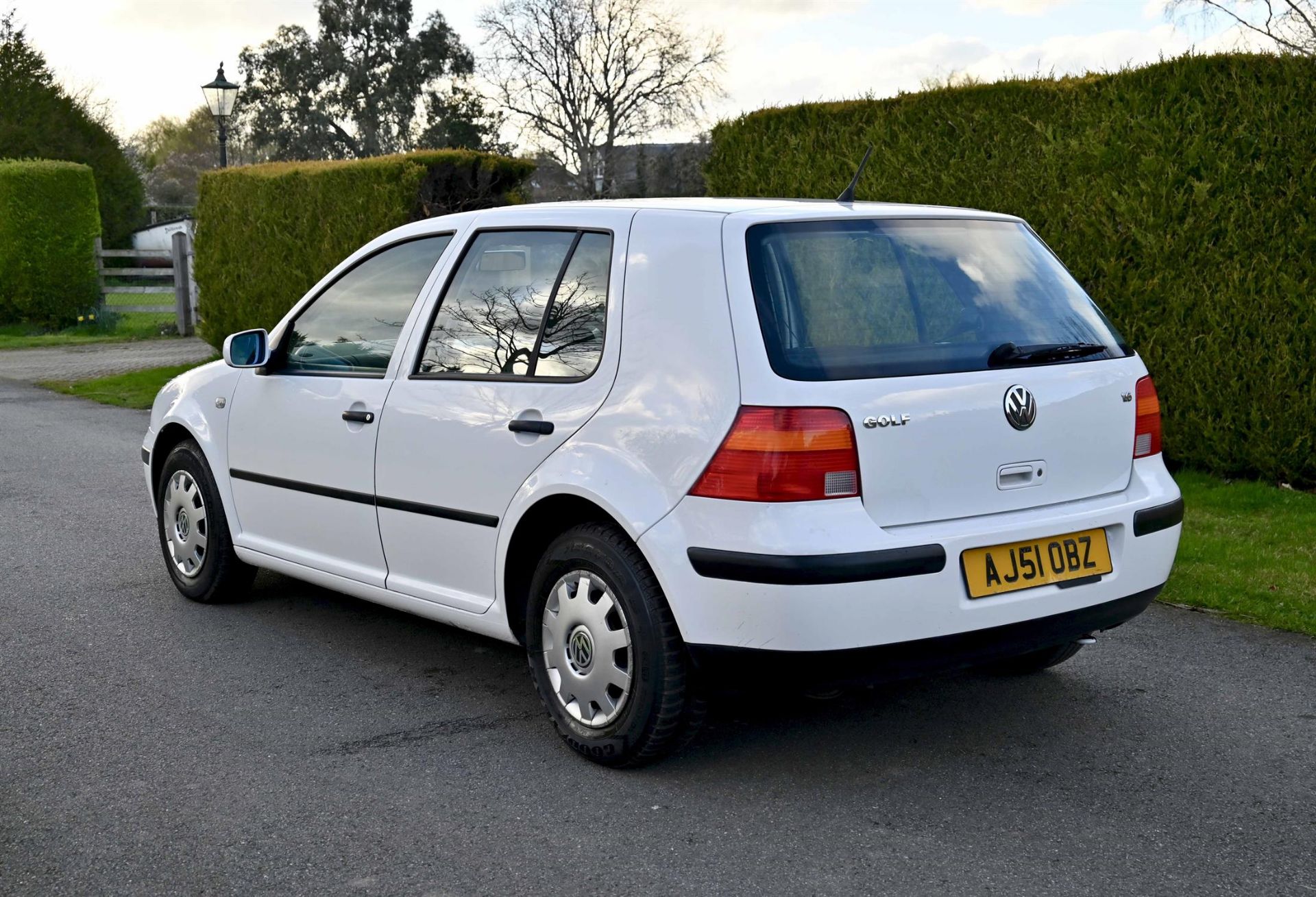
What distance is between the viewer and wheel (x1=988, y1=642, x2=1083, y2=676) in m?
4.68

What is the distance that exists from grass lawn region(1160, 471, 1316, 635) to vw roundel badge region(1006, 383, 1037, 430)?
226cm

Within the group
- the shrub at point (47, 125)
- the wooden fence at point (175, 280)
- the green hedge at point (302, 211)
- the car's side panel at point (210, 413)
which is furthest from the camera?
the shrub at point (47, 125)

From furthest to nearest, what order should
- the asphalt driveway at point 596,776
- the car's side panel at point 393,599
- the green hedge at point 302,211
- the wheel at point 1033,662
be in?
the green hedge at point 302,211
the wheel at point 1033,662
the car's side panel at point 393,599
the asphalt driveway at point 596,776

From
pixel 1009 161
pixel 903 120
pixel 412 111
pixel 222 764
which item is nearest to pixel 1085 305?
pixel 222 764

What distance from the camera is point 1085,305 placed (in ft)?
13.9

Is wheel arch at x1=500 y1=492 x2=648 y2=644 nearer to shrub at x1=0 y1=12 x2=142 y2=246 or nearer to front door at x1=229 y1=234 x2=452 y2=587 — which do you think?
front door at x1=229 y1=234 x2=452 y2=587

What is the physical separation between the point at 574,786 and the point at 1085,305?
7.06 ft

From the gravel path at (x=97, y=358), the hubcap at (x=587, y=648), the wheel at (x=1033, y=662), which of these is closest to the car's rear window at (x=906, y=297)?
the hubcap at (x=587, y=648)

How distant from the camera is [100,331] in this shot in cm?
2497

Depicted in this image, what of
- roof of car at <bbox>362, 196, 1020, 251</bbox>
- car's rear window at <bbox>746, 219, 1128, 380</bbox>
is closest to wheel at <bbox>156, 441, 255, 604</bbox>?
roof of car at <bbox>362, 196, 1020, 251</bbox>

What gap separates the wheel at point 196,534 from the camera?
578 cm

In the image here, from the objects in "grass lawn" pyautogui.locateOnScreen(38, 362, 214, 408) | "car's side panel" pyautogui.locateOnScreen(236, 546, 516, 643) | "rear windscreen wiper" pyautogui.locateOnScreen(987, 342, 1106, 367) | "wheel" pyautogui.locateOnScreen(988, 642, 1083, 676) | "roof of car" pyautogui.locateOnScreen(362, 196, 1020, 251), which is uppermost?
"roof of car" pyautogui.locateOnScreen(362, 196, 1020, 251)

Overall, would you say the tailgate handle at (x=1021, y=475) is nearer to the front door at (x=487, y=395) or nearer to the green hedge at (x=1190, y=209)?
the front door at (x=487, y=395)

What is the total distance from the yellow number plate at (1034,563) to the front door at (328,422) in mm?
2152
